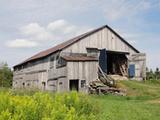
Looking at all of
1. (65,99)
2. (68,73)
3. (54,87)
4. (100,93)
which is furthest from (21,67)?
(65,99)

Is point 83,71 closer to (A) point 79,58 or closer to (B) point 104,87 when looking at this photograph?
(A) point 79,58

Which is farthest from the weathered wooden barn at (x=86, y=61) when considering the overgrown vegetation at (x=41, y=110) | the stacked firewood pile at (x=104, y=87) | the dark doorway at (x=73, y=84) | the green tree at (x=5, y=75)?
the overgrown vegetation at (x=41, y=110)

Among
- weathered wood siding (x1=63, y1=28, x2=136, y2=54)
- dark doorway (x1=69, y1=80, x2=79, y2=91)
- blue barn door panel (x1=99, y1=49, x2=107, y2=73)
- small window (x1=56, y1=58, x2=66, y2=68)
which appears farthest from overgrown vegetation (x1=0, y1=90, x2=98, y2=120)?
blue barn door panel (x1=99, y1=49, x2=107, y2=73)

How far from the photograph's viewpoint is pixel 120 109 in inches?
673

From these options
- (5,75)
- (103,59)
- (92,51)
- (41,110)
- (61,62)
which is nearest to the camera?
(41,110)

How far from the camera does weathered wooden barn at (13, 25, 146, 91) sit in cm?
3484

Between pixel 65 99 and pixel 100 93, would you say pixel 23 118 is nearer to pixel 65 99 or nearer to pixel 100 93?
pixel 65 99

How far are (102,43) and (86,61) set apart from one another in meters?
5.53

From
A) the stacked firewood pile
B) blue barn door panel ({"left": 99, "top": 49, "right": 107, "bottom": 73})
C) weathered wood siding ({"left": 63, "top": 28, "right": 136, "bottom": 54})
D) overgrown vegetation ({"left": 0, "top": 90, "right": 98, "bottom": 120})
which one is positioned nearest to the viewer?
overgrown vegetation ({"left": 0, "top": 90, "right": 98, "bottom": 120})

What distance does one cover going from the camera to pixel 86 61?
35031mm

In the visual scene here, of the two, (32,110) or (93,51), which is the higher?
(93,51)

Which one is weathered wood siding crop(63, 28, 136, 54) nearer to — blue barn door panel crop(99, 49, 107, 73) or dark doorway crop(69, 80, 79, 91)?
blue barn door panel crop(99, 49, 107, 73)

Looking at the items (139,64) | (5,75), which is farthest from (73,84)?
(5,75)

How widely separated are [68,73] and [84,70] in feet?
5.25
